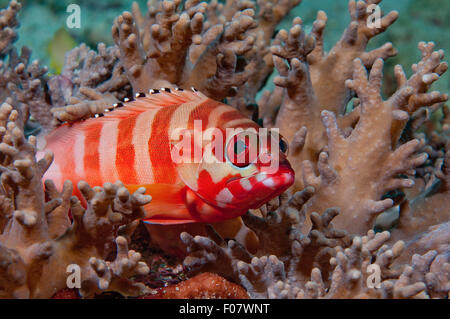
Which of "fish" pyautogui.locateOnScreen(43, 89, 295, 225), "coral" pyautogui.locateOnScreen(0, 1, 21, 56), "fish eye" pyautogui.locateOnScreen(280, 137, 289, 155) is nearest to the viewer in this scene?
"fish" pyautogui.locateOnScreen(43, 89, 295, 225)

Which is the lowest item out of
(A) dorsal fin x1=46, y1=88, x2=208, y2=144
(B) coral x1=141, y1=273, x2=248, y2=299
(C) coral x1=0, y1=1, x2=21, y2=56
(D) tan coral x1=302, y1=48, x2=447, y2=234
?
(B) coral x1=141, y1=273, x2=248, y2=299

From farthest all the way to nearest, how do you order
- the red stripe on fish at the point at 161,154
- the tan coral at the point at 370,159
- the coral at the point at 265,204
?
1. the tan coral at the point at 370,159
2. the red stripe on fish at the point at 161,154
3. the coral at the point at 265,204

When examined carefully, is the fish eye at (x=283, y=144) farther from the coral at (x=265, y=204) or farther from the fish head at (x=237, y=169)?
the coral at (x=265, y=204)

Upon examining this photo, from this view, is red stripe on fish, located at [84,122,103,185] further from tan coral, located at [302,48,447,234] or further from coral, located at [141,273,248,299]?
tan coral, located at [302,48,447,234]

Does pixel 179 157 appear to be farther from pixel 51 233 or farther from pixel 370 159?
pixel 370 159

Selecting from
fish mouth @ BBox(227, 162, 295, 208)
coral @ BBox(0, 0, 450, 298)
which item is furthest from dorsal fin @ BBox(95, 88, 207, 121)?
fish mouth @ BBox(227, 162, 295, 208)

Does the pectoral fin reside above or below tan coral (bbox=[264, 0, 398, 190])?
below

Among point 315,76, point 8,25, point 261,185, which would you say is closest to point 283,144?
point 261,185

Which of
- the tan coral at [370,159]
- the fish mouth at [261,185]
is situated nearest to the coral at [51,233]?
the fish mouth at [261,185]
